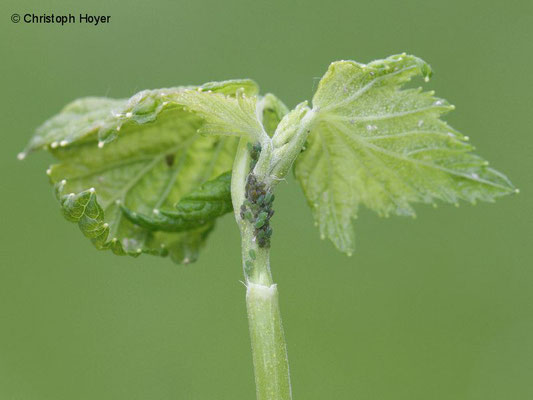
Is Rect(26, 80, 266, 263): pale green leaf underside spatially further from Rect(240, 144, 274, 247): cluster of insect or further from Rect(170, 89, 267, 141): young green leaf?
Rect(240, 144, 274, 247): cluster of insect

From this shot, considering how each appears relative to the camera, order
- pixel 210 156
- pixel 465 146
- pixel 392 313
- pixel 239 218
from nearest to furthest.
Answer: pixel 239 218 → pixel 465 146 → pixel 210 156 → pixel 392 313

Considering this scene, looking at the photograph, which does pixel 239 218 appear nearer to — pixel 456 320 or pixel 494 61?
pixel 456 320

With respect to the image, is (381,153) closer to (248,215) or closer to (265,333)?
(248,215)

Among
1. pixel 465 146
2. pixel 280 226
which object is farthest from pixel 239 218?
pixel 280 226

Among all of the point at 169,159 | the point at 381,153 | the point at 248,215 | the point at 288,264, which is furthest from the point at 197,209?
the point at 288,264

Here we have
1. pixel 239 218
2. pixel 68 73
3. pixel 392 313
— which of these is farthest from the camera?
pixel 68 73

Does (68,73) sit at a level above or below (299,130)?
above

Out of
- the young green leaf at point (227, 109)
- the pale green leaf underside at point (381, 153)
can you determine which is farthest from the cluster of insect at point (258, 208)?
the pale green leaf underside at point (381, 153)
